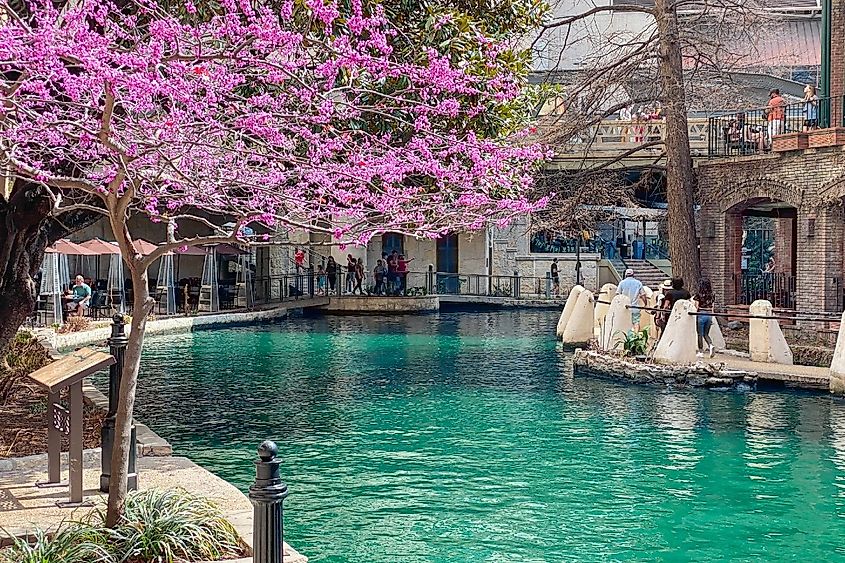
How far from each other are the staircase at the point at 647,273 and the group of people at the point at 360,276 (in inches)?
363

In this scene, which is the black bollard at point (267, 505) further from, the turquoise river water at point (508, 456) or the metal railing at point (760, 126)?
the metal railing at point (760, 126)

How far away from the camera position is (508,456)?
13.2 m

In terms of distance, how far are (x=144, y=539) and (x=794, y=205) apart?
20245 millimetres

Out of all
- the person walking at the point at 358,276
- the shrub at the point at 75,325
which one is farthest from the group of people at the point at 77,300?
the person walking at the point at 358,276

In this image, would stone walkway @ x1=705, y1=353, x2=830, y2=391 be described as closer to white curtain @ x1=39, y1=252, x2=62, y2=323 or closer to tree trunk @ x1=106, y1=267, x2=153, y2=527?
tree trunk @ x1=106, y1=267, x2=153, y2=527

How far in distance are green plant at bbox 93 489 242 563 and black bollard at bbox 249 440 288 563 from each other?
1593 millimetres

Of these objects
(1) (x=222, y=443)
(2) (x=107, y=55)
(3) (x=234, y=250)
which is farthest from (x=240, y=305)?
(2) (x=107, y=55)

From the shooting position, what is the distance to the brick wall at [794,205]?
75.9 feet

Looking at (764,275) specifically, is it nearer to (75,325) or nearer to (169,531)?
(75,325)

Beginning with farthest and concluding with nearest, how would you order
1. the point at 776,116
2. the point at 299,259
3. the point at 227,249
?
the point at 299,259 < the point at 227,249 < the point at 776,116

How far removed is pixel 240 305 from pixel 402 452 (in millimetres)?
23163

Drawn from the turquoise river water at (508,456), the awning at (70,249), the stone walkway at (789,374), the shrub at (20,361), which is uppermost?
the awning at (70,249)

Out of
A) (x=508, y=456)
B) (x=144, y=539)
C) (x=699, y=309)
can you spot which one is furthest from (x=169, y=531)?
(x=699, y=309)

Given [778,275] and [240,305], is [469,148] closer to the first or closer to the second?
[778,275]
